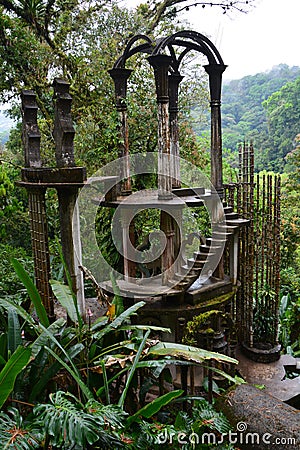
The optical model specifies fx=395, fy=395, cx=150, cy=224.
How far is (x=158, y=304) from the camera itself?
4223 mm

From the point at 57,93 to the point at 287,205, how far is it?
24.2ft

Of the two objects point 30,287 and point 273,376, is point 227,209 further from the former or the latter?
point 30,287

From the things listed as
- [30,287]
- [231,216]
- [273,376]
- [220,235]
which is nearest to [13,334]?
[30,287]

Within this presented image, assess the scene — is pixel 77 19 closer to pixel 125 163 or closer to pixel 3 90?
pixel 3 90

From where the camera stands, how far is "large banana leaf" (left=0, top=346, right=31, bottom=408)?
1504 mm

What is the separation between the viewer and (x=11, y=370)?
1520mm

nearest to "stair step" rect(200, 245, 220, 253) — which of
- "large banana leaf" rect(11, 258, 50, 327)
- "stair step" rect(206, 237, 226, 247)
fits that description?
"stair step" rect(206, 237, 226, 247)

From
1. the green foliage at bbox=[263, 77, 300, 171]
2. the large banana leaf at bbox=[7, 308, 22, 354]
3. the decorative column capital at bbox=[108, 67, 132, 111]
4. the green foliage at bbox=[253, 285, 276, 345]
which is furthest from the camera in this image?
the green foliage at bbox=[263, 77, 300, 171]

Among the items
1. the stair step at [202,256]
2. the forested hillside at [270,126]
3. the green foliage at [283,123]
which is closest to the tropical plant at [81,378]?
the stair step at [202,256]

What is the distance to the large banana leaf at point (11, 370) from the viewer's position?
1.50 metres

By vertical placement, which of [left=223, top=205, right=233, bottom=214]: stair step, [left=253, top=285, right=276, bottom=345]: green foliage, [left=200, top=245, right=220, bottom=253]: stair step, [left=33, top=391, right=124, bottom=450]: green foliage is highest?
[left=223, top=205, right=233, bottom=214]: stair step

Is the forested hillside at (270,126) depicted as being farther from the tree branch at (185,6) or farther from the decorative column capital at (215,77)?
the decorative column capital at (215,77)

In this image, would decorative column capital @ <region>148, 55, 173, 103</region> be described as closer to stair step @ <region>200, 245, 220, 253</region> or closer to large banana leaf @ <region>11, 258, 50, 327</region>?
stair step @ <region>200, 245, 220, 253</region>

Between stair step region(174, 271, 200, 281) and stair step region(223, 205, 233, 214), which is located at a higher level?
stair step region(223, 205, 233, 214)
